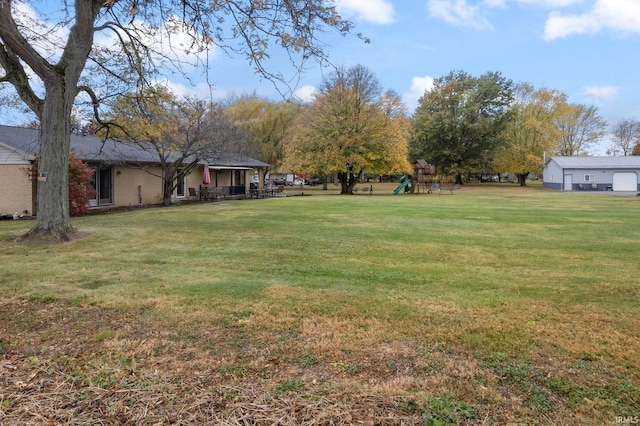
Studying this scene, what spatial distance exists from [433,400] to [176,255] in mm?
6304

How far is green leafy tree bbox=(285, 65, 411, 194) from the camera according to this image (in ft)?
106

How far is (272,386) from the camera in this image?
288cm

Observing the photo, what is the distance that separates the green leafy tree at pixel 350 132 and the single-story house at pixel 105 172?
682 centimetres

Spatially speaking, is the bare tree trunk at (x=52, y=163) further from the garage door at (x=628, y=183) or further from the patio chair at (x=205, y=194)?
the garage door at (x=628, y=183)

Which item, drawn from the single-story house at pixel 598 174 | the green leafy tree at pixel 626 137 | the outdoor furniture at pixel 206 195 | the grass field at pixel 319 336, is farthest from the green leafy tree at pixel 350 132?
the green leafy tree at pixel 626 137

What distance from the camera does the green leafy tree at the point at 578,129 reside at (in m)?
56.0

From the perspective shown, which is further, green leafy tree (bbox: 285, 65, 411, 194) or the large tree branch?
green leafy tree (bbox: 285, 65, 411, 194)

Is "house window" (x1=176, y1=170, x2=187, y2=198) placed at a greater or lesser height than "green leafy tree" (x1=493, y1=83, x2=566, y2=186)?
lesser

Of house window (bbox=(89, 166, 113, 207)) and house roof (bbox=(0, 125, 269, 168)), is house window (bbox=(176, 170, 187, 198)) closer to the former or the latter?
house roof (bbox=(0, 125, 269, 168))

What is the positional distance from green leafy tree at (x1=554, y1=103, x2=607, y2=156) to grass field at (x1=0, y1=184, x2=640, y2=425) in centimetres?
5660

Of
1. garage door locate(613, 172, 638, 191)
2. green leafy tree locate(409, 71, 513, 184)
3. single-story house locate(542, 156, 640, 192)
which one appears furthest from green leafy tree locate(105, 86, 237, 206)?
garage door locate(613, 172, 638, 191)

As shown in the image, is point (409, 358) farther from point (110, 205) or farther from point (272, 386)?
point (110, 205)

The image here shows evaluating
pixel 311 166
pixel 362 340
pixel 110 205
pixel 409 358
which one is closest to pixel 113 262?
pixel 362 340

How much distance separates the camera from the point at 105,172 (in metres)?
19.9
